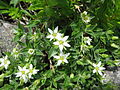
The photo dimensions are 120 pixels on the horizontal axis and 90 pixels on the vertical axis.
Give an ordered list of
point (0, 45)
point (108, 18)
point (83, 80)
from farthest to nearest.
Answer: point (0, 45) → point (108, 18) → point (83, 80)

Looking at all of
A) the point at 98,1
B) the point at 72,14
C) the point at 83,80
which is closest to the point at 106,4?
the point at 98,1

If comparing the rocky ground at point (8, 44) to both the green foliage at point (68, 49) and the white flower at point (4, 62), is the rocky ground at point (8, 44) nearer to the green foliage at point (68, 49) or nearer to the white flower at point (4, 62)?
the green foliage at point (68, 49)

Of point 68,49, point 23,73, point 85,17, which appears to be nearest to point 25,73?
point 23,73

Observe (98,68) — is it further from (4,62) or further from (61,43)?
(4,62)

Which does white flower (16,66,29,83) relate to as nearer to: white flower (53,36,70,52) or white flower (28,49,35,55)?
white flower (28,49,35,55)

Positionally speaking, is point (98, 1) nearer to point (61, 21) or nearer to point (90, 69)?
point (61, 21)
